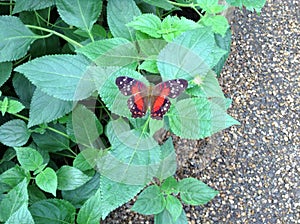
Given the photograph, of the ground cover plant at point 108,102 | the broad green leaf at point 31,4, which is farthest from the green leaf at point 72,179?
the broad green leaf at point 31,4

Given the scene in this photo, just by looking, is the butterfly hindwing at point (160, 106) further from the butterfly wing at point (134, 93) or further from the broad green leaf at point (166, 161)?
the broad green leaf at point (166, 161)

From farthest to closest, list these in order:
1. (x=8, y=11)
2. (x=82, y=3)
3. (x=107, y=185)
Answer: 1. (x=8, y=11)
2. (x=82, y=3)
3. (x=107, y=185)

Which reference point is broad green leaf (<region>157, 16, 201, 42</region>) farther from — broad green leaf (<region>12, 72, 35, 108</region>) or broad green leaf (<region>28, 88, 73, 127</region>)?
broad green leaf (<region>12, 72, 35, 108</region>)

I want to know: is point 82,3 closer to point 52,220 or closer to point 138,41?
point 138,41

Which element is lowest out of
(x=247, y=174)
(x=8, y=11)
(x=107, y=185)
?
(x=247, y=174)

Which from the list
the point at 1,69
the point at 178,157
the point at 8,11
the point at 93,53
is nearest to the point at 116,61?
the point at 93,53

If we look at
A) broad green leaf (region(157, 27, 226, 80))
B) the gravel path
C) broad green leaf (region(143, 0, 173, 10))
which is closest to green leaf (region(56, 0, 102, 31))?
broad green leaf (region(143, 0, 173, 10))
